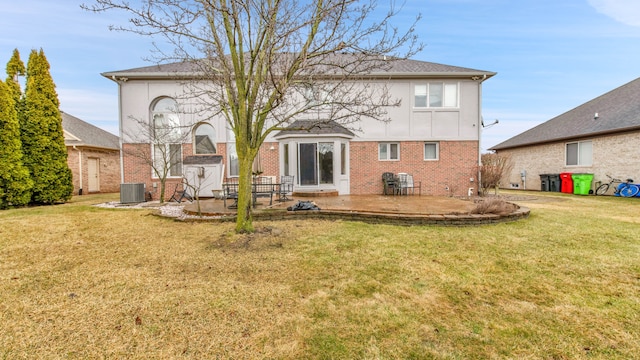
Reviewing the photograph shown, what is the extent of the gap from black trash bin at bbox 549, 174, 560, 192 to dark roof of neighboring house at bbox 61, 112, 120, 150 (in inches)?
1184

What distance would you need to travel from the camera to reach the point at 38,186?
1096cm

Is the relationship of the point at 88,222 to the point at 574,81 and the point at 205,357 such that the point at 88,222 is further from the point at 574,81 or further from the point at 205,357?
the point at 574,81

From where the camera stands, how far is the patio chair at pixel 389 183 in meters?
12.9

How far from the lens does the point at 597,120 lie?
55.7 ft

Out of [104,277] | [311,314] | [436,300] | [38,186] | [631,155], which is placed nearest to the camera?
[311,314]

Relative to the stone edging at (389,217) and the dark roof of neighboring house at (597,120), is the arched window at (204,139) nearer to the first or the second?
the stone edging at (389,217)

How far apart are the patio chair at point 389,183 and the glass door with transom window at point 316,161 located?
2.69 metres

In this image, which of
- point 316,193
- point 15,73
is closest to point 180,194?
point 316,193

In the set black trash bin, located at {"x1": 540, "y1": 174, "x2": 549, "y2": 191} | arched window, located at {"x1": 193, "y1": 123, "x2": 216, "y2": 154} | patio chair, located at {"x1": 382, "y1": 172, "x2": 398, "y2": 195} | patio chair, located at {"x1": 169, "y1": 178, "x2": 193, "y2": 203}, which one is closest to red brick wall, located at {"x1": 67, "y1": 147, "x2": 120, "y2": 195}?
patio chair, located at {"x1": 169, "y1": 178, "x2": 193, "y2": 203}

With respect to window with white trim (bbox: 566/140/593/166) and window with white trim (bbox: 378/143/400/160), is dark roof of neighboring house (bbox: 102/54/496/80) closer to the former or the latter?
window with white trim (bbox: 378/143/400/160)

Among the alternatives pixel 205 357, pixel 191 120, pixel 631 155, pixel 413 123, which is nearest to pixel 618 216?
pixel 413 123

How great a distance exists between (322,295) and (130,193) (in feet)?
38.1

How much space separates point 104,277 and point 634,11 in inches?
867

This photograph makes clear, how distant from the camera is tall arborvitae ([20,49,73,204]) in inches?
431
